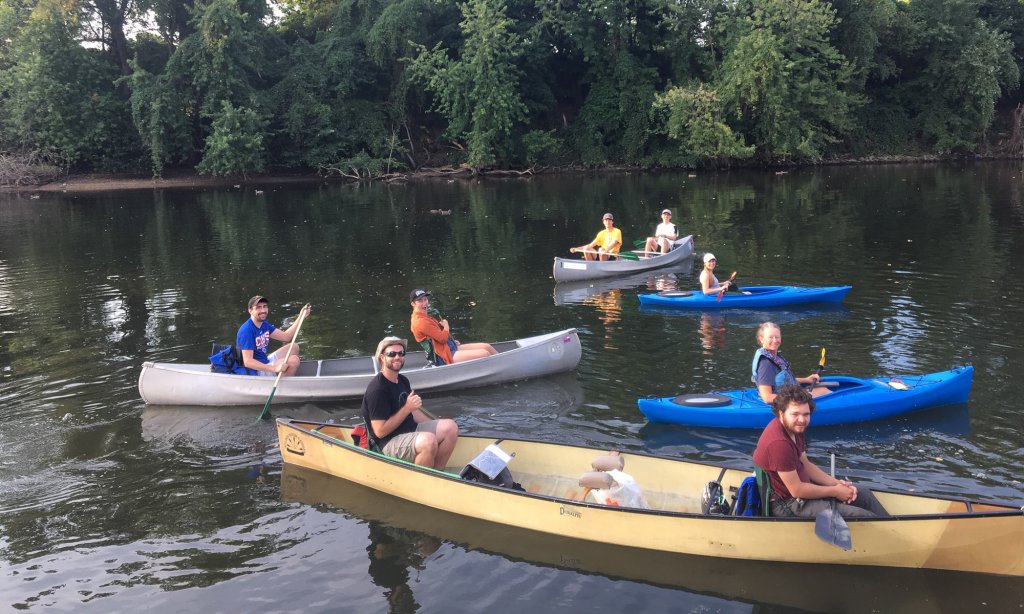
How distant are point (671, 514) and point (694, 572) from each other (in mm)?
539

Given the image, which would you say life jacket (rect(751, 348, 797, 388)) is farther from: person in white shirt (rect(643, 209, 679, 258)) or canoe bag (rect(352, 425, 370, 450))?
person in white shirt (rect(643, 209, 679, 258))

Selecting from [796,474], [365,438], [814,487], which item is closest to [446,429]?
[365,438]

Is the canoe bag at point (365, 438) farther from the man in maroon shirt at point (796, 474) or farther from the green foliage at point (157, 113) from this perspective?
the green foliage at point (157, 113)

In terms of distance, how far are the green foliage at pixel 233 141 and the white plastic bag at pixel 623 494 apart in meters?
40.9

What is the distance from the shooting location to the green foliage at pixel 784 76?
4225 cm

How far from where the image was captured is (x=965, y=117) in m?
46.6

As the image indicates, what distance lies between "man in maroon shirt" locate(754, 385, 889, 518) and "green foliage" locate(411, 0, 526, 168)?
4135cm

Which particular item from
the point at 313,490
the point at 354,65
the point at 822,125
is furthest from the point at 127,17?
the point at 313,490

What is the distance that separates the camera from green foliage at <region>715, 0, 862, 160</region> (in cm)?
4225

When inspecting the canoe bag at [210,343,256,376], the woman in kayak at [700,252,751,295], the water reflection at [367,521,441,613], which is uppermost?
the woman in kayak at [700,252,751,295]

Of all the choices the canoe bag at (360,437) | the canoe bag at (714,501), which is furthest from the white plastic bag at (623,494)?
the canoe bag at (360,437)

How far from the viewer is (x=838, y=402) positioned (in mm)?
9234

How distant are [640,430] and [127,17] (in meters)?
50.1

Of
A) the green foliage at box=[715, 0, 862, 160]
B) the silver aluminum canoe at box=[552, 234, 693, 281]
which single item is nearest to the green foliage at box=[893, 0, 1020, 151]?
the green foliage at box=[715, 0, 862, 160]
